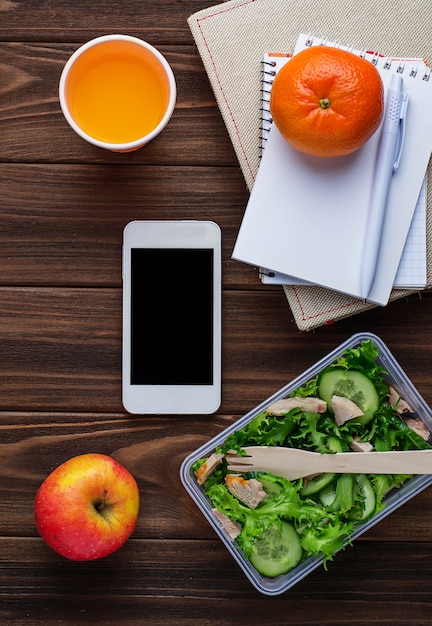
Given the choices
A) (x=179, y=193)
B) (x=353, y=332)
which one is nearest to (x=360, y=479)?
(x=353, y=332)

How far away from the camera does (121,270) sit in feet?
2.60

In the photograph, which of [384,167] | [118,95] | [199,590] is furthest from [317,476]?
[118,95]

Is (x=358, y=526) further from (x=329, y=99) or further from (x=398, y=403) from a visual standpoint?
(x=329, y=99)

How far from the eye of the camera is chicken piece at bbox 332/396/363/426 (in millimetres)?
722

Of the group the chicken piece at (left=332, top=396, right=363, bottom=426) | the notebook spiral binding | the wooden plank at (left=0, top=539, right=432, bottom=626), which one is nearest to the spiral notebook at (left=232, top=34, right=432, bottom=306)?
the notebook spiral binding

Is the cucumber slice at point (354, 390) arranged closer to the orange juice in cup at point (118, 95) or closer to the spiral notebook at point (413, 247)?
the spiral notebook at point (413, 247)

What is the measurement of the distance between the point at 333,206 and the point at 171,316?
22 centimetres

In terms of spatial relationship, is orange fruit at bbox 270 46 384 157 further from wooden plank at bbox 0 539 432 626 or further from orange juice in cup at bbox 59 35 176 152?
wooden plank at bbox 0 539 432 626

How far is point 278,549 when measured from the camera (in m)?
0.72

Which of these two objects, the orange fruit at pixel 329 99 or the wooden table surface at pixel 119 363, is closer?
the orange fruit at pixel 329 99

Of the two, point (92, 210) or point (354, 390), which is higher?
point (92, 210)

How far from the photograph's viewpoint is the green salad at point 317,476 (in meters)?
0.71

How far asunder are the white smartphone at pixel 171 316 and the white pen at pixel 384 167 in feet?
0.55

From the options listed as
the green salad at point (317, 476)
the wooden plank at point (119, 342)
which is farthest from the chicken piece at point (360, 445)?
the wooden plank at point (119, 342)
